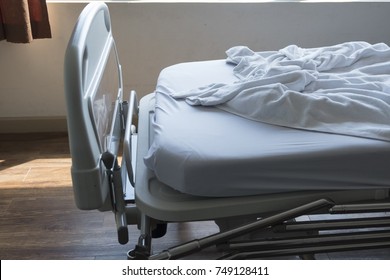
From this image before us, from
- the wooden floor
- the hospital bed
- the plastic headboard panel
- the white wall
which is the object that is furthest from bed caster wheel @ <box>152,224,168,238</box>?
the white wall

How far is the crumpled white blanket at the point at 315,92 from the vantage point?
4.47ft

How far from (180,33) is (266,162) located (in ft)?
5.40

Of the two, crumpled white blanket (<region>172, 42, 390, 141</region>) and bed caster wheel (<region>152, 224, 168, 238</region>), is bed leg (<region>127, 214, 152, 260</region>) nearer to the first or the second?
bed caster wheel (<region>152, 224, 168, 238</region>)

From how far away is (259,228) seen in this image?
123 centimetres

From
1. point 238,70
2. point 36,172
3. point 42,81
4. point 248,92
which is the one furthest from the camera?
point 42,81

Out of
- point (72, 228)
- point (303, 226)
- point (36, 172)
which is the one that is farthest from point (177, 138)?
point (36, 172)

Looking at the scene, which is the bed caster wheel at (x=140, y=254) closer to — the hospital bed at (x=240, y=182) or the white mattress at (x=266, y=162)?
the hospital bed at (x=240, y=182)

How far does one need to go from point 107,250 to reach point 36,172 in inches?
32.3

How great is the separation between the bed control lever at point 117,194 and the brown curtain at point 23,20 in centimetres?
154

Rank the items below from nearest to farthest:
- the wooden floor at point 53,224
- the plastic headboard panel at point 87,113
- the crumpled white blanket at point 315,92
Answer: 1. the plastic headboard panel at point 87,113
2. the crumpled white blanket at point 315,92
3. the wooden floor at point 53,224

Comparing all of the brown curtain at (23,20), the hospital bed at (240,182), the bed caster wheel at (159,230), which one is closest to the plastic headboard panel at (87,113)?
the hospital bed at (240,182)

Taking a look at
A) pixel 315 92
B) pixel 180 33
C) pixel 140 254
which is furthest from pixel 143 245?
pixel 180 33

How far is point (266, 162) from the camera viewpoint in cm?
124
